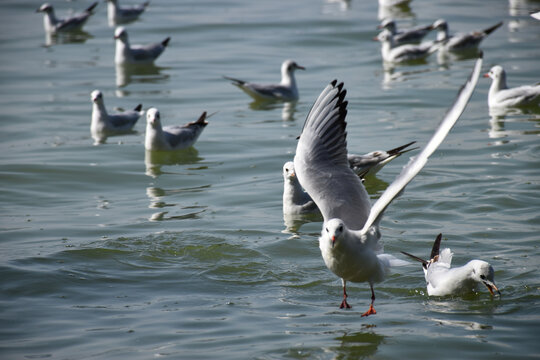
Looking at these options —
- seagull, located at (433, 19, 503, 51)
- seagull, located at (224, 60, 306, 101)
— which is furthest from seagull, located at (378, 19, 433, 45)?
seagull, located at (224, 60, 306, 101)

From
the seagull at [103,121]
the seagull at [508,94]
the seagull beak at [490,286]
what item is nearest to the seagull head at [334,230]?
the seagull beak at [490,286]

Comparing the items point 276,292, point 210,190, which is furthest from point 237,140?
point 276,292

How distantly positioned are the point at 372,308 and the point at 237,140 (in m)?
7.53

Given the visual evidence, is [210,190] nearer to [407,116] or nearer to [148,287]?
[148,287]

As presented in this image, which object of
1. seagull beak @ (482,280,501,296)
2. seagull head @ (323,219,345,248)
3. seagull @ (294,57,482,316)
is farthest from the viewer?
seagull beak @ (482,280,501,296)

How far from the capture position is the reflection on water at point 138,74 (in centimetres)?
1914

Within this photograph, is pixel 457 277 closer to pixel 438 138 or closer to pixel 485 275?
→ pixel 485 275

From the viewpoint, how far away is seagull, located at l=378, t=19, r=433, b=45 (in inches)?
822

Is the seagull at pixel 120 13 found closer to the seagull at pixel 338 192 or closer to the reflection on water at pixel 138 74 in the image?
the reflection on water at pixel 138 74

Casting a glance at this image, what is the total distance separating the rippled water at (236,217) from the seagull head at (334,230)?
0.90 metres

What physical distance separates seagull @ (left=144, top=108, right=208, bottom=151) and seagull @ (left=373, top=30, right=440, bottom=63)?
7014mm

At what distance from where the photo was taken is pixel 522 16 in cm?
2427

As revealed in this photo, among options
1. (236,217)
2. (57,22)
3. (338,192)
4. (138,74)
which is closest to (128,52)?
(138,74)

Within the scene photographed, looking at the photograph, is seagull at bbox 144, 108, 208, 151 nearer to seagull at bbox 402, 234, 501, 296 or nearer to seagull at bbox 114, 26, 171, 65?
seagull at bbox 114, 26, 171, 65
